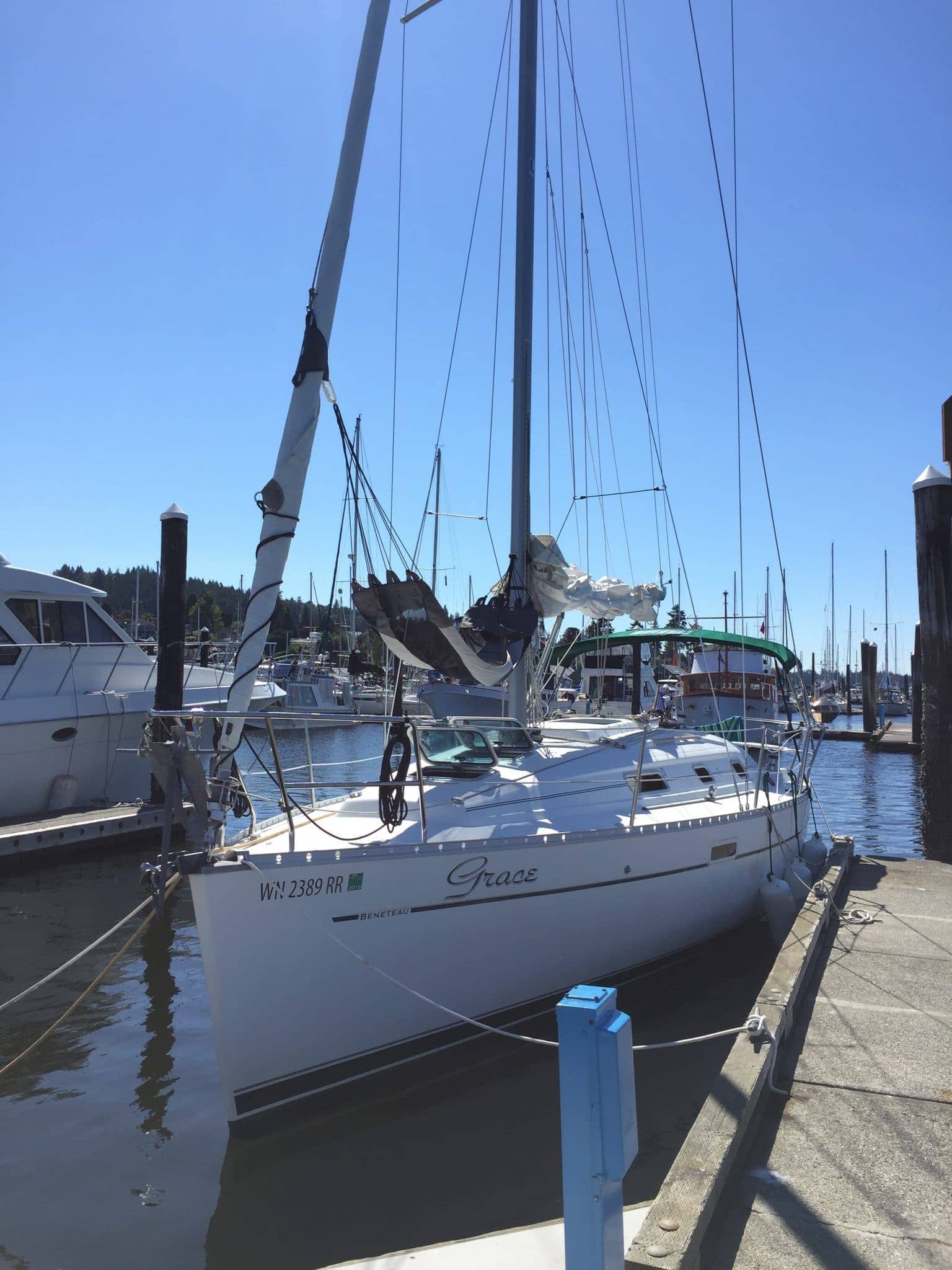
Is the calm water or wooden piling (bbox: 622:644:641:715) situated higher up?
wooden piling (bbox: 622:644:641:715)

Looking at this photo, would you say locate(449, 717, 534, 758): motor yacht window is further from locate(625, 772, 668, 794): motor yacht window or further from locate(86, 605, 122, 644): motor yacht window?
locate(86, 605, 122, 644): motor yacht window

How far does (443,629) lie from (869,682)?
120 ft

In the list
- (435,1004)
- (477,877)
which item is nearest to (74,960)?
(435,1004)

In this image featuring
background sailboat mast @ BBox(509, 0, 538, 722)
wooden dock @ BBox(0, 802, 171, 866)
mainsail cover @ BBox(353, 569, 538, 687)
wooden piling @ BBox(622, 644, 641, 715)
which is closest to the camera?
mainsail cover @ BBox(353, 569, 538, 687)

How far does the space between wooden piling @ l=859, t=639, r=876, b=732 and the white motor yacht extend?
1246 inches

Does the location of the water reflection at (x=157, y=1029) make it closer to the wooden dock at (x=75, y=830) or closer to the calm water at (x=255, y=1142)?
the calm water at (x=255, y=1142)

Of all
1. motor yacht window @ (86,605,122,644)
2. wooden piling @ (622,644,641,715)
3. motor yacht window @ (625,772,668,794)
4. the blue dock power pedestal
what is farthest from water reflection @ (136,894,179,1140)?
wooden piling @ (622,644,641,715)

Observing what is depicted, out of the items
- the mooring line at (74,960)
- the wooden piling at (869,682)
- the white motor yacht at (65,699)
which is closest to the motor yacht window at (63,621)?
the white motor yacht at (65,699)

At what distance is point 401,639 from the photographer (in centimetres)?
791

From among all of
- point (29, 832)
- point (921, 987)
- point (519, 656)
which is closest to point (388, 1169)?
point (921, 987)

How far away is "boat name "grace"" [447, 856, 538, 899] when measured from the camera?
21.2 ft

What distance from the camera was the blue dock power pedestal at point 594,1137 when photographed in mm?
2955

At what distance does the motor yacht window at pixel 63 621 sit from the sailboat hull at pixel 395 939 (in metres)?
10.9

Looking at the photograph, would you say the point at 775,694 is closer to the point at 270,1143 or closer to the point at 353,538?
the point at 353,538
